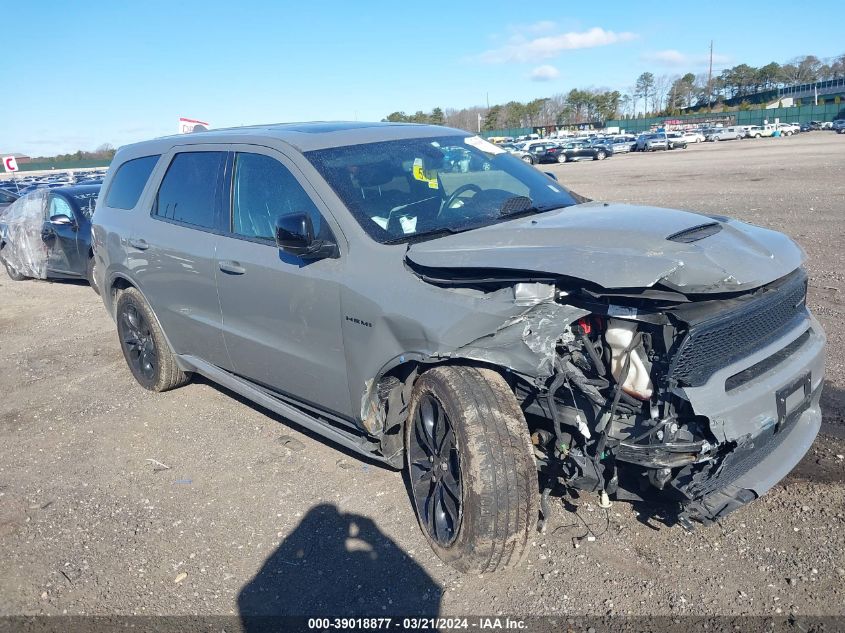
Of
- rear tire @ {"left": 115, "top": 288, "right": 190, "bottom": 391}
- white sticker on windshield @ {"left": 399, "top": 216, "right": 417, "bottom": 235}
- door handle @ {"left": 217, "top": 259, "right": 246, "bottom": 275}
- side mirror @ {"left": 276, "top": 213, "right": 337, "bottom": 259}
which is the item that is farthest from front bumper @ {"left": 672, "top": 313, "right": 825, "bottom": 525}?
rear tire @ {"left": 115, "top": 288, "right": 190, "bottom": 391}

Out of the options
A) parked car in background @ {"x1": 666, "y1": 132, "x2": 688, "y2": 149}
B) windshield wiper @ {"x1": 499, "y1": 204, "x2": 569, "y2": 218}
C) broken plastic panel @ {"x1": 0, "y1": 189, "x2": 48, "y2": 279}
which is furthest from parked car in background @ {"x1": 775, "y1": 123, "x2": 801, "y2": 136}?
windshield wiper @ {"x1": 499, "y1": 204, "x2": 569, "y2": 218}

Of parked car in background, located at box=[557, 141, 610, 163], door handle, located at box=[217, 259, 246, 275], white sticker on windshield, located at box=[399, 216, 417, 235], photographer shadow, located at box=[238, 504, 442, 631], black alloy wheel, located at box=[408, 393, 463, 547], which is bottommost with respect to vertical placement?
photographer shadow, located at box=[238, 504, 442, 631]

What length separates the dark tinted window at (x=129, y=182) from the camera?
5184mm

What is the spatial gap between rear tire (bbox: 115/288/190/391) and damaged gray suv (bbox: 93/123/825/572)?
1.15 metres

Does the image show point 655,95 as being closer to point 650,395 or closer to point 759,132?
point 759,132

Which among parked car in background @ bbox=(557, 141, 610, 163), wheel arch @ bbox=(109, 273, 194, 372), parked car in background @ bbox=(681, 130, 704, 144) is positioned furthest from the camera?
parked car in background @ bbox=(681, 130, 704, 144)

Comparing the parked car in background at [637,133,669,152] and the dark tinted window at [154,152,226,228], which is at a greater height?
the parked car in background at [637,133,669,152]

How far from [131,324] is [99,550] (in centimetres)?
244

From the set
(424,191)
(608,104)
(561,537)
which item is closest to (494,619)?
(561,537)

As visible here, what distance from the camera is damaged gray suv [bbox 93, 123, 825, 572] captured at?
265 centimetres

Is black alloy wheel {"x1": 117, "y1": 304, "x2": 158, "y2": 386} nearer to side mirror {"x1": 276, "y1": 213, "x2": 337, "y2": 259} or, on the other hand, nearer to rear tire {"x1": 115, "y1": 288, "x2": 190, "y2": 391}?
rear tire {"x1": 115, "y1": 288, "x2": 190, "y2": 391}

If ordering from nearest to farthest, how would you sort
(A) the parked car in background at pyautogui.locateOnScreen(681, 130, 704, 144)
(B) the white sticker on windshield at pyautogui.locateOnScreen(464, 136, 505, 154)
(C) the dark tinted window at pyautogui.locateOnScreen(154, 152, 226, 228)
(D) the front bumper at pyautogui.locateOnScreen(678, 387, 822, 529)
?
1. (D) the front bumper at pyautogui.locateOnScreen(678, 387, 822, 529)
2. (C) the dark tinted window at pyautogui.locateOnScreen(154, 152, 226, 228)
3. (B) the white sticker on windshield at pyautogui.locateOnScreen(464, 136, 505, 154)
4. (A) the parked car in background at pyautogui.locateOnScreen(681, 130, 704, 144)

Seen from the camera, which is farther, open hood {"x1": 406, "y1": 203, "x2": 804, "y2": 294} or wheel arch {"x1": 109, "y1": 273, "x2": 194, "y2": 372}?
wheel arch {"x1": 109, "y1": 273, "x2": 194, "y2": 372}

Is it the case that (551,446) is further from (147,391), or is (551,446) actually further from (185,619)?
(147,391)
